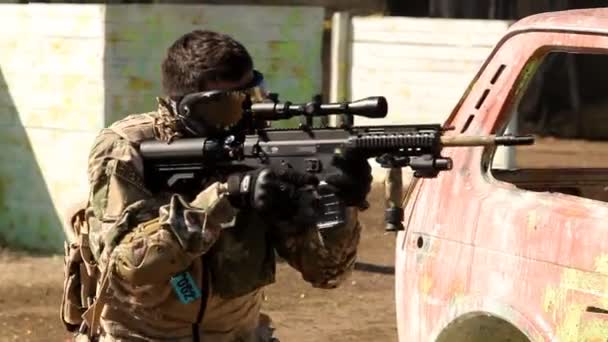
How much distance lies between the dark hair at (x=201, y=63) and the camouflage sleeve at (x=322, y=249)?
44cm

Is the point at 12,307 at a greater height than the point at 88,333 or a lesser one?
lesser

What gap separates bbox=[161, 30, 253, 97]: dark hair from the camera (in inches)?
143

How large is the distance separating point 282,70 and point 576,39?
550cm

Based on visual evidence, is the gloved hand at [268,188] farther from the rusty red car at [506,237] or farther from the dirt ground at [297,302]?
the dirt ground at [297,302]

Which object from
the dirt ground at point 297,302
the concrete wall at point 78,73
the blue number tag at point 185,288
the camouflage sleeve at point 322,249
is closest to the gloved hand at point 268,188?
the camouflage sleeve at point 322,249

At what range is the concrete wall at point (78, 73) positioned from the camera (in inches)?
365

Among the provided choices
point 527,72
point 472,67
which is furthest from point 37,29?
point 527,72

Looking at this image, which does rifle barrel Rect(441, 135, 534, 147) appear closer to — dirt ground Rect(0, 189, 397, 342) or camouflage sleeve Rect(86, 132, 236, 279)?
camouflage sleeve Rect(86, 132, 236, 279)

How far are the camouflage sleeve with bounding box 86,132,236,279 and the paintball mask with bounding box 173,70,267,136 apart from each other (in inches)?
6.7

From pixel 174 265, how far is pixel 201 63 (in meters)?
0.55

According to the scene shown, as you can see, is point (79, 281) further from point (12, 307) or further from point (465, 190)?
point (12, 307)

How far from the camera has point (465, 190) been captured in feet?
14.7

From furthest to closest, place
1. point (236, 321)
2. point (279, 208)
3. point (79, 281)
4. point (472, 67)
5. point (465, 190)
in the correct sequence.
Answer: point (472, 67) → point (465, 190) → point (79, 281) → point (236, 321) → point (279, 208)

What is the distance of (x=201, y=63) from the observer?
3648mm
